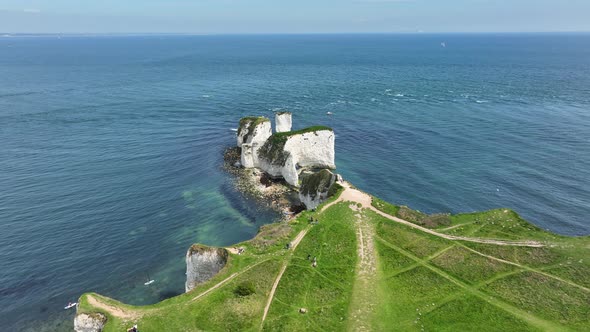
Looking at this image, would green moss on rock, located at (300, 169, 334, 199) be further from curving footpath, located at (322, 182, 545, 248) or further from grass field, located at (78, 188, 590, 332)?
grass field, located at (78, 188, 590, 332)

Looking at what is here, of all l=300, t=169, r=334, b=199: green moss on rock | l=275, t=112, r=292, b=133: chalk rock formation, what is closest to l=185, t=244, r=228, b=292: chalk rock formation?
l=300, t=169, r=334, b=199: green moss on rock

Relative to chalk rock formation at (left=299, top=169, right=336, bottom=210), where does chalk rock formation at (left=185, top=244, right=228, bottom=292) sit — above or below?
below

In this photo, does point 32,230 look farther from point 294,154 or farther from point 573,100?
point 573,100

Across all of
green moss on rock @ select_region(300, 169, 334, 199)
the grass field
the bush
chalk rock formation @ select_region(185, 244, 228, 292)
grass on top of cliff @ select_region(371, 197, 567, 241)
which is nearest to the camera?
the grass field

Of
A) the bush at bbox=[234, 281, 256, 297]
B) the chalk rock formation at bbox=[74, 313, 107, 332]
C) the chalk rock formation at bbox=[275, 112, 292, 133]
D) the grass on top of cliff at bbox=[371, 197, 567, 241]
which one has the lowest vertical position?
the chalk rock formation at bbox=[74, 313, 107, 332]

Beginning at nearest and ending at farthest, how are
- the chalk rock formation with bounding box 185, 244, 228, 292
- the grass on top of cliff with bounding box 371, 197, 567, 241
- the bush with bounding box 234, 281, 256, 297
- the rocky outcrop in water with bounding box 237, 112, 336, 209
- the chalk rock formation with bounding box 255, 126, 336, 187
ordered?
the bush with bounding box 234, 281, 256, 297 → the chalk rock formation with bounding box 185, 244, 228, 292 → the grass on top of cliff with bounding box 371, 197, 567, 241 → the chalk rock formation with bounding box 255, 126, 336, 187 → the rocky outcrop in water with bounding box 237, 112, 336, 209

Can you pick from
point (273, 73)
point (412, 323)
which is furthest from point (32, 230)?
point (273, 73)
